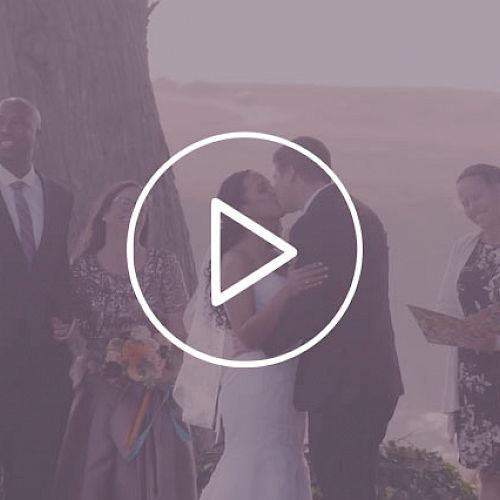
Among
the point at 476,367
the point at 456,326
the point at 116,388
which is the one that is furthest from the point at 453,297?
the point at 116,388

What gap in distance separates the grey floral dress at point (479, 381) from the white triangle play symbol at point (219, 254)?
50.5 inches

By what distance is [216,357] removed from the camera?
24.5ft

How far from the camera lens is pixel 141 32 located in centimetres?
1086

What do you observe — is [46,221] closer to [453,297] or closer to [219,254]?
[219,254]

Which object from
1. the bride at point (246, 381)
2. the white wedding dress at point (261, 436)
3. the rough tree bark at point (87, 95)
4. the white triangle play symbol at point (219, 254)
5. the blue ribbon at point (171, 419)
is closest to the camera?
the white triangle play symbol at point (219, 254)

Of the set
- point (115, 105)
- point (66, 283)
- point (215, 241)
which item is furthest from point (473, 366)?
point (115, 105)

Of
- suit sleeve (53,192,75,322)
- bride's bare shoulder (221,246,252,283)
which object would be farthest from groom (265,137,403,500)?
suit sleeve (53,192,75,322)

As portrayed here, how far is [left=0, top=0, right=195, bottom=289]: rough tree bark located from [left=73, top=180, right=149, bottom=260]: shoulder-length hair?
91.4 inches

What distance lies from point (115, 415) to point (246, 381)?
0.91 meters

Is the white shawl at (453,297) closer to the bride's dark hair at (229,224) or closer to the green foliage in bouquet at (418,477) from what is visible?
the bride's dark hair at (229,224)

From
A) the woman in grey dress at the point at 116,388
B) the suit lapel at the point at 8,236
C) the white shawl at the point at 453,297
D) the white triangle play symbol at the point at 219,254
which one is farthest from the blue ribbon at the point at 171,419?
the white shawl at the point at 453,297

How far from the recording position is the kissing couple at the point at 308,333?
22.5 ft

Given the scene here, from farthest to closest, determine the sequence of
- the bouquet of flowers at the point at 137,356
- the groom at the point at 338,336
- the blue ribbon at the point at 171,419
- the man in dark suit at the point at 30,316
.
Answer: the blue ribbon at the point at 171,419 < the bouquet of flowers at the point at 137,356 < the man in dark suit at the point at 30,316 < the groom at the point at 338,336

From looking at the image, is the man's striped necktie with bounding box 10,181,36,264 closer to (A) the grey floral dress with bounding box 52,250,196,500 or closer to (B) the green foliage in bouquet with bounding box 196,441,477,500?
(A) the grey floral dress with bounding box 52,250,196,500
